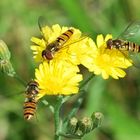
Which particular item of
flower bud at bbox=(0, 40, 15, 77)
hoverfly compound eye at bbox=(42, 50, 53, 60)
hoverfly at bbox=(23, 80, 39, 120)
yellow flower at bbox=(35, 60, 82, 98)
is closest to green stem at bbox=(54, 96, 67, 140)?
yellow flower at bbox=(35, 60, 82, 98)

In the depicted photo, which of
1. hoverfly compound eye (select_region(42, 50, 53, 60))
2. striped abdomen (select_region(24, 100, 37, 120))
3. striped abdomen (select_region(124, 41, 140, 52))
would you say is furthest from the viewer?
striped abdomen (select_region(124, 41, 140, 52))

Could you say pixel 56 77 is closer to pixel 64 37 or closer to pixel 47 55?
pixel 47 55

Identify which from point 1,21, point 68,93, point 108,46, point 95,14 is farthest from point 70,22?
point 68,93

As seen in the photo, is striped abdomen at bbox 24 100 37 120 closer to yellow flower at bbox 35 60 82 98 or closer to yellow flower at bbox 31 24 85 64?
yellow flower at bbox 35 60 82 98

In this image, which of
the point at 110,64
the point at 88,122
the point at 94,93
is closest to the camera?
the point at 88,122

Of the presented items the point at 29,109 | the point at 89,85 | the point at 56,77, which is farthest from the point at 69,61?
the point at 89,85

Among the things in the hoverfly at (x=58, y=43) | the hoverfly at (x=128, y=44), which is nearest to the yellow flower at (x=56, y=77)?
the hoverfly at (x=58, y=43)

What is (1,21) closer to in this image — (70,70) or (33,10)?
(33,10)
